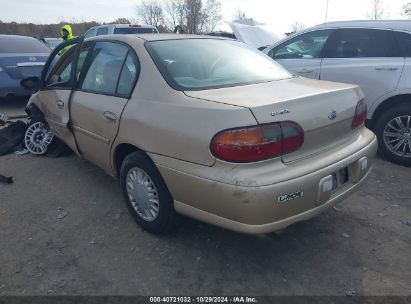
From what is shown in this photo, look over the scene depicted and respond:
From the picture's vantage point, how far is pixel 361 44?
4.84 metres

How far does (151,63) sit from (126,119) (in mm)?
474

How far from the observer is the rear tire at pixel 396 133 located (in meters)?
4.44

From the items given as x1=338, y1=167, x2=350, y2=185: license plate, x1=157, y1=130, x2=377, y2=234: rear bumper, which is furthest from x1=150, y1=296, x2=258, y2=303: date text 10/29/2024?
x1=338, y1=167, x2=350, y2=185: license plate

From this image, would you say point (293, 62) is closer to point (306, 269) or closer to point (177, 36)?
point (177, 36)

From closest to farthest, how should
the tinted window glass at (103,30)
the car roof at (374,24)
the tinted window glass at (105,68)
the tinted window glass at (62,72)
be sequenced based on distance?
the tinted window glass at (105,68), the tinted window glass at (62,72), the car roof at (374,24), the tinted window glass at (103,30)

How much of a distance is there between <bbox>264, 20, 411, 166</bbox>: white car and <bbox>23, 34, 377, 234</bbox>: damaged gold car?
1849 millimetres

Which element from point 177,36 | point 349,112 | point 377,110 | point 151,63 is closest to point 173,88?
point 151,63

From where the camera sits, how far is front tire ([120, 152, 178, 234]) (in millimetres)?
2725

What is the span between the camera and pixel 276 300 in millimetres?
2307

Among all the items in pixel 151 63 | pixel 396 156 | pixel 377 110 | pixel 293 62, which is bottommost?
pixel 396 156

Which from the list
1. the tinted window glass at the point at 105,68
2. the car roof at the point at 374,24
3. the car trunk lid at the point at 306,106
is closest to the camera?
the car trunk lid at the point at 306,106

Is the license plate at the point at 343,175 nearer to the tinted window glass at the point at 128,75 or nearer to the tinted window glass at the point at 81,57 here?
the tinted window glass at the point at 128,75

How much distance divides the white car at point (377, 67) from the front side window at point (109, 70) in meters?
2.99

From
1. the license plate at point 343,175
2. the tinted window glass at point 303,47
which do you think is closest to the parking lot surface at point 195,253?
the license plate at point 343,175
